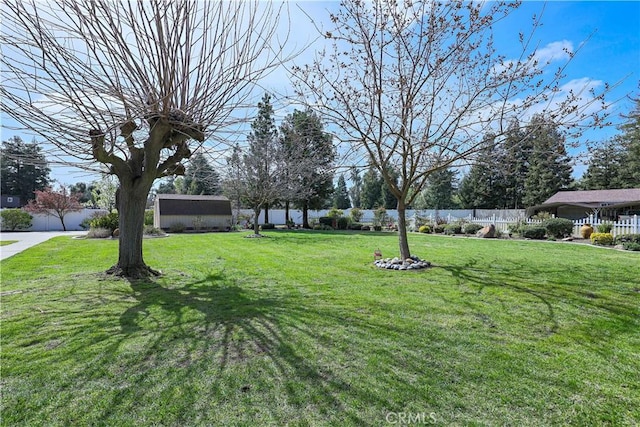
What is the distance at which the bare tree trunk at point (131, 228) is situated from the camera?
554 cm

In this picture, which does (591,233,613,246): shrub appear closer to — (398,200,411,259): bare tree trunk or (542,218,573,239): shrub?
(542,218,573,239): shrub

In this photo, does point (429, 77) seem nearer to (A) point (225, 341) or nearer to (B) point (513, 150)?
(B) point (513, 150)

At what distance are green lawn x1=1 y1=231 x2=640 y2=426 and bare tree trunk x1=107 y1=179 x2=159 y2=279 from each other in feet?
1.23

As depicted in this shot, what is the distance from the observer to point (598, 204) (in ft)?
66.1

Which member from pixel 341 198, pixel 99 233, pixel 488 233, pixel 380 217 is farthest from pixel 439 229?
pixel 341 198

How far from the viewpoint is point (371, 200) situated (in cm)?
4503

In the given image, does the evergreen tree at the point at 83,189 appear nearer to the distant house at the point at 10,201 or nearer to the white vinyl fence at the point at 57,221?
the distant house at the point at 10,201

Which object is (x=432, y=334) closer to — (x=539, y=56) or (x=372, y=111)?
(x=372, y=111)

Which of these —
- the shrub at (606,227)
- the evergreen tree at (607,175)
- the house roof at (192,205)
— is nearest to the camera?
the shrub at (606,227)

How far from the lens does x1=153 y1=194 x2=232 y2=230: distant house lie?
67.5 feet

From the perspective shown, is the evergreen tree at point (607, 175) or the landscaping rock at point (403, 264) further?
the evergreen tree at point (607, 175)

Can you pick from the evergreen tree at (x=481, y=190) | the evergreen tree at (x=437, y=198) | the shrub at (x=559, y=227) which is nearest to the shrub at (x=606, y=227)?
the shrub at (x=559, y=227)

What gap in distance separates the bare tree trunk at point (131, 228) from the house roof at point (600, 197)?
24.5m

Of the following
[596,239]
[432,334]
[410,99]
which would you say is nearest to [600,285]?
[432,334]
